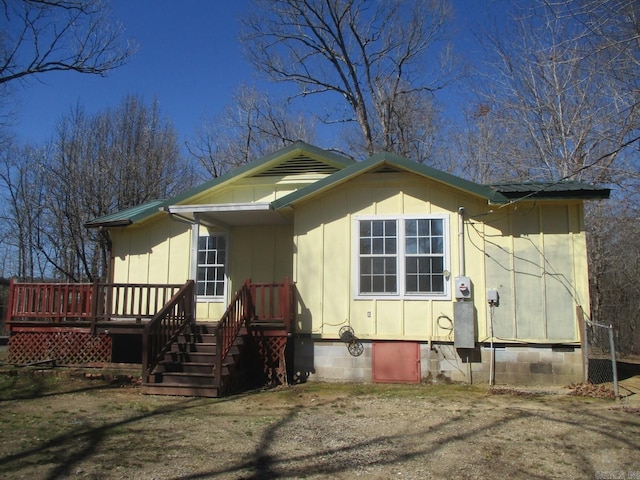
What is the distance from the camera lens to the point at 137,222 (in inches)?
505

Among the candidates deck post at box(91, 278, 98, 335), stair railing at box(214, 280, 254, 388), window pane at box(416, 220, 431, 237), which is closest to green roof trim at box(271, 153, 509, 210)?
window pane at box(416, 220, 431, 237)

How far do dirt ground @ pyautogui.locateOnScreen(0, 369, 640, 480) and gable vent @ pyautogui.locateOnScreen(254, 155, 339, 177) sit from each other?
5046mm

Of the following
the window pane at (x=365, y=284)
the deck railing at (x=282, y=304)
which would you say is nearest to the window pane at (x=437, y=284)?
the window pane at (x=365, y=284)

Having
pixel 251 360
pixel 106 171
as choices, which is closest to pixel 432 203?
pixel 251 360

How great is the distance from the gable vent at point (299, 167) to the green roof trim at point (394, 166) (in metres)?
1.69

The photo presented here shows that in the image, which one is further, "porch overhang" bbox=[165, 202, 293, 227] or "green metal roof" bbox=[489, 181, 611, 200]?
"porch overhang" bbox=[165, 202, 293, 227]

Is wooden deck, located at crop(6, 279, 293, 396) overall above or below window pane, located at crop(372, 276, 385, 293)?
below

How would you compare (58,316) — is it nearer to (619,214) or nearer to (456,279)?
Result: (456,279)

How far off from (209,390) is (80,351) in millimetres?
4343

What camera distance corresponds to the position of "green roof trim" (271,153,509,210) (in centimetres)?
972

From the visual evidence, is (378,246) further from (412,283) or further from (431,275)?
(431,275)

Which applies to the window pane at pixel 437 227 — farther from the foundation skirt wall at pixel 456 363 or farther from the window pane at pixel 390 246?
the foundation skirt wall at pixel 456 363

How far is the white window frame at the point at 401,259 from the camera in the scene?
10.0 m

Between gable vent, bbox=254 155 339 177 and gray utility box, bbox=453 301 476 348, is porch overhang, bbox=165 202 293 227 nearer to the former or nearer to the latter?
gable vent, bbox=254 155 339 177
